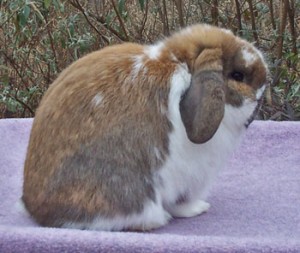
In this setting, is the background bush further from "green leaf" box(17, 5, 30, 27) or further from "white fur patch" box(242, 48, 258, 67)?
"white fur patch" box(242, 48, 258, 67)

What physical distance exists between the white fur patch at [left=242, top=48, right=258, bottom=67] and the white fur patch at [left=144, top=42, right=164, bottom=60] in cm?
14

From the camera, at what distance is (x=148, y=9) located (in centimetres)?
275

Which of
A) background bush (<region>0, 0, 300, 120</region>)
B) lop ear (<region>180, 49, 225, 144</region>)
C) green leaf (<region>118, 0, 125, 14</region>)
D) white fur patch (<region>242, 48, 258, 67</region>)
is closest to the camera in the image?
lop ear (<region>180, 49, 225, 144</region>)

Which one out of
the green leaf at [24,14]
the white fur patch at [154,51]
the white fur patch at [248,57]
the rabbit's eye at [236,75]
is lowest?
the green leaf at [24,14]

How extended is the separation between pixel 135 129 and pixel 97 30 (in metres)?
1.42

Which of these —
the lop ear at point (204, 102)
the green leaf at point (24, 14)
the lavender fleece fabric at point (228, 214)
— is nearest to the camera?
the lavender fleece fabric at point (228, 214)

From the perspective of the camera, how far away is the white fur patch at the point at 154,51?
128cm

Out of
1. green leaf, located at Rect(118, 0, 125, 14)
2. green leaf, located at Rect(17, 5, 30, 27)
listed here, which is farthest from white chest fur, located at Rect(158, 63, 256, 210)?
green leaf, located at Rect(118, 0, 125, 14)

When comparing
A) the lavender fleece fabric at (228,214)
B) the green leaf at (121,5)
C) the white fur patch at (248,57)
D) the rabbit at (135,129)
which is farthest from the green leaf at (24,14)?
the white fur patch at (248,57)

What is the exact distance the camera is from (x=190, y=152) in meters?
1.26

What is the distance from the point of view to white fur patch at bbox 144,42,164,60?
128 cm

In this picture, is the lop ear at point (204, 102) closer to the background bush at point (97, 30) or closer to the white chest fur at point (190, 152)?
the white chest fur at point (190, 152)

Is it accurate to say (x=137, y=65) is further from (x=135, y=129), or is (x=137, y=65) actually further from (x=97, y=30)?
(x=97, y=30)

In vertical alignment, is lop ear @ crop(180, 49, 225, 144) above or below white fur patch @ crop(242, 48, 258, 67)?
below
